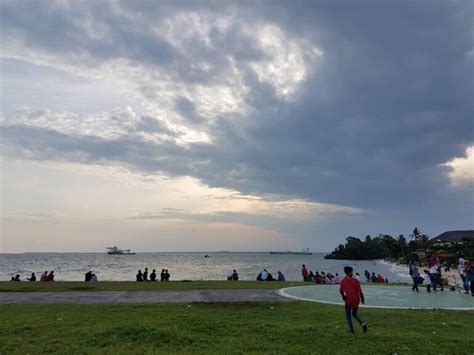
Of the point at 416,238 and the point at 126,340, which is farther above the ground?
the point at 416,238

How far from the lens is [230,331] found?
445 inches

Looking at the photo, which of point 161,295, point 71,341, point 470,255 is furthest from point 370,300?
point 470,255

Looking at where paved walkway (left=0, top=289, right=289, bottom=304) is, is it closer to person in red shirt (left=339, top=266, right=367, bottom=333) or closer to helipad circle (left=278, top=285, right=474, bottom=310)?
helipad circle (left=278, top=285, right=474, bottom=310)

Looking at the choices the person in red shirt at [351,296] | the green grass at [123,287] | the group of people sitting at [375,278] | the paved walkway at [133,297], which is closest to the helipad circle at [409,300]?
the paved walkway at [133,297]

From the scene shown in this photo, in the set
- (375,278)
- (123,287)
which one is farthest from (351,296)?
(375,278)

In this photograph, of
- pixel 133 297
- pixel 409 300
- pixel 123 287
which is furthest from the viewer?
pixel 123 287

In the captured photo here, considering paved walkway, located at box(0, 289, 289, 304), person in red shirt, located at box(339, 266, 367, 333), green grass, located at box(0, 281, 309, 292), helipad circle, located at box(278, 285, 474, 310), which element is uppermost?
person in red shirt, located at box(339, 266, 367, 333)

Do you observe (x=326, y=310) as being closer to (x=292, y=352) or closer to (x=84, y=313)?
(x=292, y=352)

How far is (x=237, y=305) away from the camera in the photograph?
54.9 ft

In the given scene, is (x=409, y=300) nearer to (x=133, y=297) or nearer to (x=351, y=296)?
(x=351, y=296)

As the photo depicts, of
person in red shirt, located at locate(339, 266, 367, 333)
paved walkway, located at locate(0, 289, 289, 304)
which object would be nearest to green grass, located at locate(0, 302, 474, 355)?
person in red shirt, located at locate(339, 266, 367, 333)

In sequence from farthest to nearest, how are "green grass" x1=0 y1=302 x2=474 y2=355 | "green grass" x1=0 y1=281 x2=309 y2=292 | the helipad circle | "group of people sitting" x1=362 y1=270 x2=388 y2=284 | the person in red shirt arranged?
"group of people sitting" x1=362 y1=270 x2=388 y2=284 < "green grass" x1=0 y1=281 x2=309 y2=292 < the helipad circle < the person in red shirt < "green grass" x1=0 y1=302 x2=474 y2=355

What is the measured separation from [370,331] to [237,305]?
664 cm

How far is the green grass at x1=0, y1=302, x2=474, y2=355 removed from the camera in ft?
31.0
